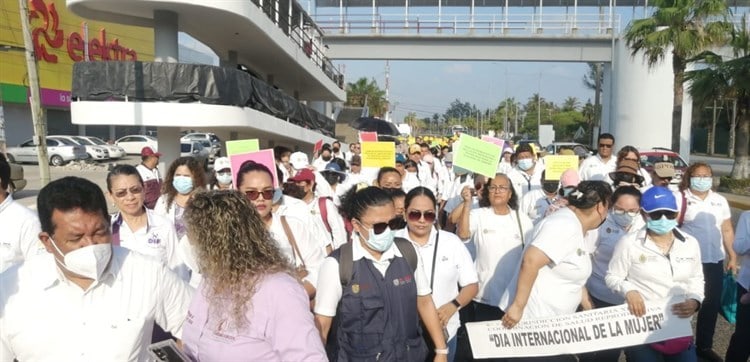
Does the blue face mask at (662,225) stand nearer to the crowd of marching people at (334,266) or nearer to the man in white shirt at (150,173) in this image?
the crowd of marching people at (334,266)

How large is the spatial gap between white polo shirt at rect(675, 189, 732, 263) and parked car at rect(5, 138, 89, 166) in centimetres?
3155

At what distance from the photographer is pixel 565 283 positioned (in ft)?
13.6

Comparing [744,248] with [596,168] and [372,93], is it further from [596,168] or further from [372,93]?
[372,93]

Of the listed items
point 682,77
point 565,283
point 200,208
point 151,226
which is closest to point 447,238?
point 565,283

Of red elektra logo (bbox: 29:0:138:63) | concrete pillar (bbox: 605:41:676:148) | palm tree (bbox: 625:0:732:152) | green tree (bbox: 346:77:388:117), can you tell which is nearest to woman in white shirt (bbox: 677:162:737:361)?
palm tree (bbox: 625:0:732:152)

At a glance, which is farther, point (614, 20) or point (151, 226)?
point (614, 20)

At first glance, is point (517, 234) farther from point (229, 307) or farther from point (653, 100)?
point (653, 100)

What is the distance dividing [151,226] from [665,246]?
11.1ft

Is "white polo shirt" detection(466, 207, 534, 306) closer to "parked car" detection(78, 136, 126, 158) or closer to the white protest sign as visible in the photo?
the white protest sign

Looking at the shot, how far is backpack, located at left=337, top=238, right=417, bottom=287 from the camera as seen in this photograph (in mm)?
3315

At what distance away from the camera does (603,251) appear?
5.29m

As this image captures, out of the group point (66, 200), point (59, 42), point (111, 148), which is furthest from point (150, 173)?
point (59, 42)

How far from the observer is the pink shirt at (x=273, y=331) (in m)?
2.38

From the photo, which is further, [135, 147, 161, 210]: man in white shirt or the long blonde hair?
[135, 147, 161, 210]: man in white shirt
